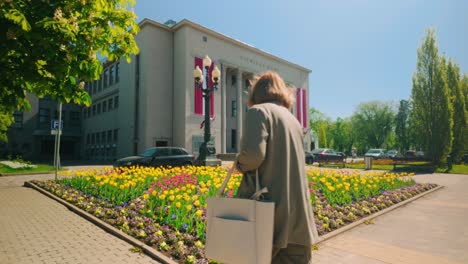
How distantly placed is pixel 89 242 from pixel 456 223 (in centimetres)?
707

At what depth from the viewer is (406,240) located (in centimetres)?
468

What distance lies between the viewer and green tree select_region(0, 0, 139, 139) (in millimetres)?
3904

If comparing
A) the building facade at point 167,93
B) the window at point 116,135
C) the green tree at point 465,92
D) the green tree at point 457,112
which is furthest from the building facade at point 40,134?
the green tree at point 465,92

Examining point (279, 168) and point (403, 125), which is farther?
point (403, 125)

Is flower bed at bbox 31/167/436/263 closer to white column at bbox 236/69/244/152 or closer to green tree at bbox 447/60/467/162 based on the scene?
green tree at bbox 447/60/467/162

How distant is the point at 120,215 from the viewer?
18.7 ft

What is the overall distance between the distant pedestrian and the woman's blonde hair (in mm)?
128

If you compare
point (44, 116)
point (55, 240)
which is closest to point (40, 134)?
point (44, 116)

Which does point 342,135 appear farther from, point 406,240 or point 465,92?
point 406,240

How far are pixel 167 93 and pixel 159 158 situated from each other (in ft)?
56.5

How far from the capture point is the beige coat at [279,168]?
6.03 feet

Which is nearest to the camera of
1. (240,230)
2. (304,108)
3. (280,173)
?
(240,230)

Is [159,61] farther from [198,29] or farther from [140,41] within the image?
[198,29]

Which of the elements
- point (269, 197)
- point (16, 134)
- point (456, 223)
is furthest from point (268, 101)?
point (16, 134)
